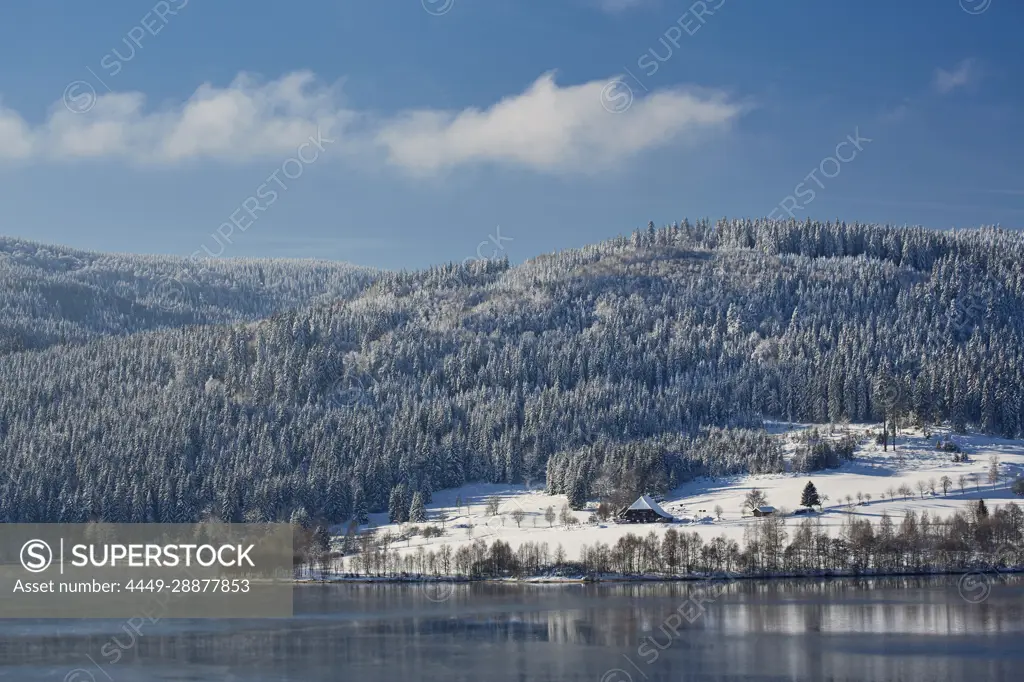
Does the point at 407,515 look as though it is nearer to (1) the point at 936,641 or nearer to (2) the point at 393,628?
(2) the point at 393,628

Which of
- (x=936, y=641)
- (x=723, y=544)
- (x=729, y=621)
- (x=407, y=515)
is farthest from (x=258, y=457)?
(x=936, y=641)

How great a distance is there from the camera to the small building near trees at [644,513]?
15675 centimetres

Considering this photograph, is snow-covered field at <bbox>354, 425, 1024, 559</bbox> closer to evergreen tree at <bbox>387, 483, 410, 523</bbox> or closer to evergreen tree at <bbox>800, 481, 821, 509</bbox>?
evergreen tree at <bbox>800, 481, 821, 509</bbox>

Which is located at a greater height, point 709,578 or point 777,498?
point 777,498

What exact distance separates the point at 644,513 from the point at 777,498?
64.6 ft

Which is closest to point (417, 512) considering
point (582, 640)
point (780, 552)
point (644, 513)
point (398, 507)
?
point (398, 507)

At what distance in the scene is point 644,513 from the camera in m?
158

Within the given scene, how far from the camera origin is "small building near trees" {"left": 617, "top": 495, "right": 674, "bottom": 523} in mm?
156750

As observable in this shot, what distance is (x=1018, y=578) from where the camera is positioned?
419 ft

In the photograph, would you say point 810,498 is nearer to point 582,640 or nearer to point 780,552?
point 780,552

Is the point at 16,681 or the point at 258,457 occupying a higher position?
the point at 258,457

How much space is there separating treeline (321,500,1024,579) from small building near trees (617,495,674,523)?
Result: 38.7ft

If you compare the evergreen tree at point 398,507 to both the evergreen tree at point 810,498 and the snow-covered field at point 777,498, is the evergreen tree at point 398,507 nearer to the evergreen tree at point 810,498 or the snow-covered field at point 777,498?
the snow-covered field at point 777,498

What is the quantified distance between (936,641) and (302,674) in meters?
45.0
